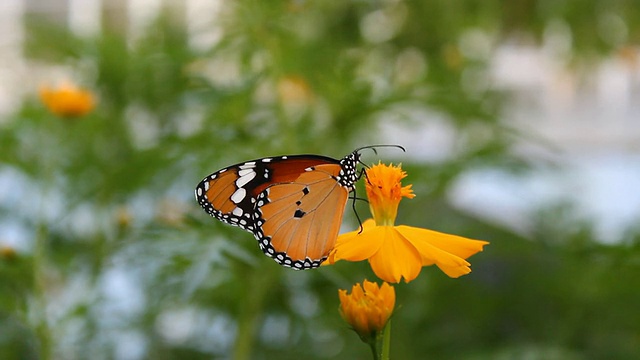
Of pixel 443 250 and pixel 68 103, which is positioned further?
pixel 68 103

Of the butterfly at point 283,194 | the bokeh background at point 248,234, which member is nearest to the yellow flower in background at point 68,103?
the bokeh background at point 248,234

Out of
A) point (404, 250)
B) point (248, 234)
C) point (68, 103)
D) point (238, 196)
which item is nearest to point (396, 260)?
point (404, 250)

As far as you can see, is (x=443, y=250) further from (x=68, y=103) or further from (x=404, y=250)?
(x=68, y=103)

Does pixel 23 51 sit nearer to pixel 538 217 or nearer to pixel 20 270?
pixel 20 270

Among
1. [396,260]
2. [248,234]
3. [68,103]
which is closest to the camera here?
[396,260]

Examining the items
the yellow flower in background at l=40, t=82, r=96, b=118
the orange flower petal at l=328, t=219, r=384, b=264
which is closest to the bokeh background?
the yellow flower in background at l=40, t=82, r=96, b=118

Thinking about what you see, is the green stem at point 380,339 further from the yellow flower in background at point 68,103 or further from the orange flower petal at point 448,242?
the yellow flower in background at point 68,103

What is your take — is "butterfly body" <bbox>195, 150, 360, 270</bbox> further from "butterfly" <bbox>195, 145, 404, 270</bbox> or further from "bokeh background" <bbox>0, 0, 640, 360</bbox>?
"bokeh background" <bbox>0, 0, 640, 360</bbox>

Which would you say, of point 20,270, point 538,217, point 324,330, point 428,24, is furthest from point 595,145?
point 20,270
